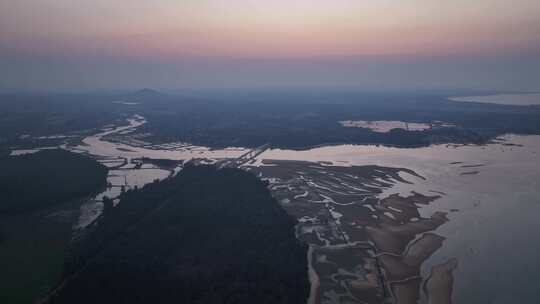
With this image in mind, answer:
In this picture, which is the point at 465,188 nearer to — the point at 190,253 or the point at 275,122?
the point at 190,253

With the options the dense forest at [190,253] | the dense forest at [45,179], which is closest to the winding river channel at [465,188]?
the dense forest at [45,179]

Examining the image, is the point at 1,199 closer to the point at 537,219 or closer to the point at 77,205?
the point at 77,205

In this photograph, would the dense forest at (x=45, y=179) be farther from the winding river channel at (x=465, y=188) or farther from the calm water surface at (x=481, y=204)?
the calm water surface at (x=481, y=204)

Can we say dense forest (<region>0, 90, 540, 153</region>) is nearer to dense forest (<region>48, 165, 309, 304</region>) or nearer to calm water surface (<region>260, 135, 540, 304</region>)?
calm water surface (<region>260, 135, 540, 304</region>)

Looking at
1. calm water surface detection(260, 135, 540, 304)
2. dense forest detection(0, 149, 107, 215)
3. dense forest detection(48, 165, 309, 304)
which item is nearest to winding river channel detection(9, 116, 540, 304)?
calm water surface detection(260, 135, 540, 304)

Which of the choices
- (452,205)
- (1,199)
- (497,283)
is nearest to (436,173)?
(452,205)

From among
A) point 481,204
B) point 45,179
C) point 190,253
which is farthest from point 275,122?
point 190,253

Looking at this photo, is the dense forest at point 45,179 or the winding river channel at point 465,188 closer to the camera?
the winding river channel at point 465,188
